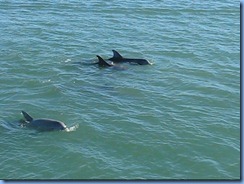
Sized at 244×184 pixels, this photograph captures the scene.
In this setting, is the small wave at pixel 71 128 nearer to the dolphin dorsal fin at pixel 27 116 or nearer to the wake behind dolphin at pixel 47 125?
the wake behind dolphin at pixel 47 125

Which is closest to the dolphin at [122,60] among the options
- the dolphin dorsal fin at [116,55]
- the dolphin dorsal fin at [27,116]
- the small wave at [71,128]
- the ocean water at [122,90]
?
the dolphin dorsal fin at [116,55]

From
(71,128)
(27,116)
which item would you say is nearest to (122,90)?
(71,128)

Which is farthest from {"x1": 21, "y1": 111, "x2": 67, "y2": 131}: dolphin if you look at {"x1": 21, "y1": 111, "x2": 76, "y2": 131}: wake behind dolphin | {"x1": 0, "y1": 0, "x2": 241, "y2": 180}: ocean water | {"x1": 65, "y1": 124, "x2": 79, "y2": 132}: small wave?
{"x1": 0, "y1": 0, "x2": 241, "y2": 180}: ocean water

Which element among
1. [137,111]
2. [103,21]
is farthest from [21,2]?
[137,111]

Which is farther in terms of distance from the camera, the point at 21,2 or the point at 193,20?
the point at 21,2

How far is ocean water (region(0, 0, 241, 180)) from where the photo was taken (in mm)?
22500

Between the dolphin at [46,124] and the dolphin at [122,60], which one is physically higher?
the dolphin at [122,60]

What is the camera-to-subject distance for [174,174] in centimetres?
2148

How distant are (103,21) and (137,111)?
1760 centimetres

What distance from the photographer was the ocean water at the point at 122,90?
73.8ft

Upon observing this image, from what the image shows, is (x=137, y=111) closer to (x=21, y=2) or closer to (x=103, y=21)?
(x=103, y=21)

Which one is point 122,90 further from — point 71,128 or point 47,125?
point 47,125

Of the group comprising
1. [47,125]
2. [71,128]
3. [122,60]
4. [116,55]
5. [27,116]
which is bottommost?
[71,128]

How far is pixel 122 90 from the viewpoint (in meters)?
29.8
